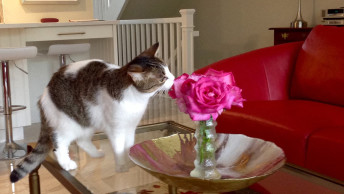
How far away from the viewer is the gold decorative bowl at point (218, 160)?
115 cm

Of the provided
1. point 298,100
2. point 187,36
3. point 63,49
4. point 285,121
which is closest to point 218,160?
point 285,121

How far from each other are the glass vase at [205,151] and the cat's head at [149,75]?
1.37 feet

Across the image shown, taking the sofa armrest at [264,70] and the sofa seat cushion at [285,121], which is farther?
the sofa armrest at [264,70]

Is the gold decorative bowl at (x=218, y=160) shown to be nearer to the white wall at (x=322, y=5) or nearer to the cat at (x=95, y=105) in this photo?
the cat at (x=95, y=105)

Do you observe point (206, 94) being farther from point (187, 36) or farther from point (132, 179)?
point (187, 36)

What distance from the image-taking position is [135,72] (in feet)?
5.14

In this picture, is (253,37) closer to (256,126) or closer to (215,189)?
(256,126)

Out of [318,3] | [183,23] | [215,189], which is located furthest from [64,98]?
[318,3]

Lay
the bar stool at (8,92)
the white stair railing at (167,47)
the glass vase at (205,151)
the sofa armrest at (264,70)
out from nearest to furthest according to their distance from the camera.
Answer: the glass vase at (205,151), the sofa armrest at (264,70), the bar stool at (8,92), the white stair railing at (167,47)

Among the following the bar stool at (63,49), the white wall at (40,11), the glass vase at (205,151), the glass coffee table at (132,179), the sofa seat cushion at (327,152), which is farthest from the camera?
the white wall at (40,11)

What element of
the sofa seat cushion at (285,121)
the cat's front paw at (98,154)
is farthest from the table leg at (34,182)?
the sofa seat cushion at (285,121)

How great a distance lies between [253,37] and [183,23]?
1.48 meters

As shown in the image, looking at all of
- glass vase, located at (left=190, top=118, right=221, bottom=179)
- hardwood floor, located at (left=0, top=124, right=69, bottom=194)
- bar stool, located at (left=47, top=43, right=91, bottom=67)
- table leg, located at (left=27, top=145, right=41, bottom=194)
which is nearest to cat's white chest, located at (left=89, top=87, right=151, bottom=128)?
table leg, located at (left=27, top=145, right=41, bottom=194)

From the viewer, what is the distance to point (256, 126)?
2.16 metres
